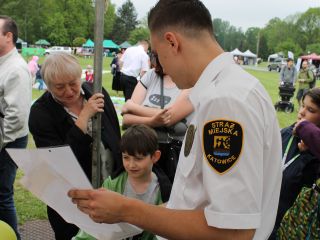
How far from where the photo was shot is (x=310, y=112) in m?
2.80

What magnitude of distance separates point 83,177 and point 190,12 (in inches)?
25.6

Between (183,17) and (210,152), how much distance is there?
458 mm

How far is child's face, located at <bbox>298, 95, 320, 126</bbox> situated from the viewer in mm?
2773

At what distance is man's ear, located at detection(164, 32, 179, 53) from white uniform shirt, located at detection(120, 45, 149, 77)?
26.0ft

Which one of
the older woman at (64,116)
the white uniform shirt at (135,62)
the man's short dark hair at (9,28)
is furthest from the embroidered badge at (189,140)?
the white uniform shirt at (135,62)

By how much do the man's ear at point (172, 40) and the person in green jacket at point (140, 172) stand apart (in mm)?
Result: 1332

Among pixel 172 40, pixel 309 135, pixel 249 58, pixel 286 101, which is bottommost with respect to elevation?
pixel 286 101

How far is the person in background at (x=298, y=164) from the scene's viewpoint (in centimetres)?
262

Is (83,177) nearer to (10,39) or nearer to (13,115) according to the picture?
(13,115)

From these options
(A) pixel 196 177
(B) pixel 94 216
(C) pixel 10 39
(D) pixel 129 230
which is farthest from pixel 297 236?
(C) pixel 10 39

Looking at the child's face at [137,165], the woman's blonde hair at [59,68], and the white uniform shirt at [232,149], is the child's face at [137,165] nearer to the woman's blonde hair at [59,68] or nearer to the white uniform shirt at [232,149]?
the woman's blonde hair at [59,68]

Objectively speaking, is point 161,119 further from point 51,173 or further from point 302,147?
point 51,173


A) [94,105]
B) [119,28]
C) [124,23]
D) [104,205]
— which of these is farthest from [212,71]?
[124,23]

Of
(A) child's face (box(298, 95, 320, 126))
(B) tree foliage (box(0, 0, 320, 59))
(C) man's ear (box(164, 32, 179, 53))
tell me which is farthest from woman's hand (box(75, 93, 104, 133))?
(B) tree foliage (box(0, 0, 320, 59))
